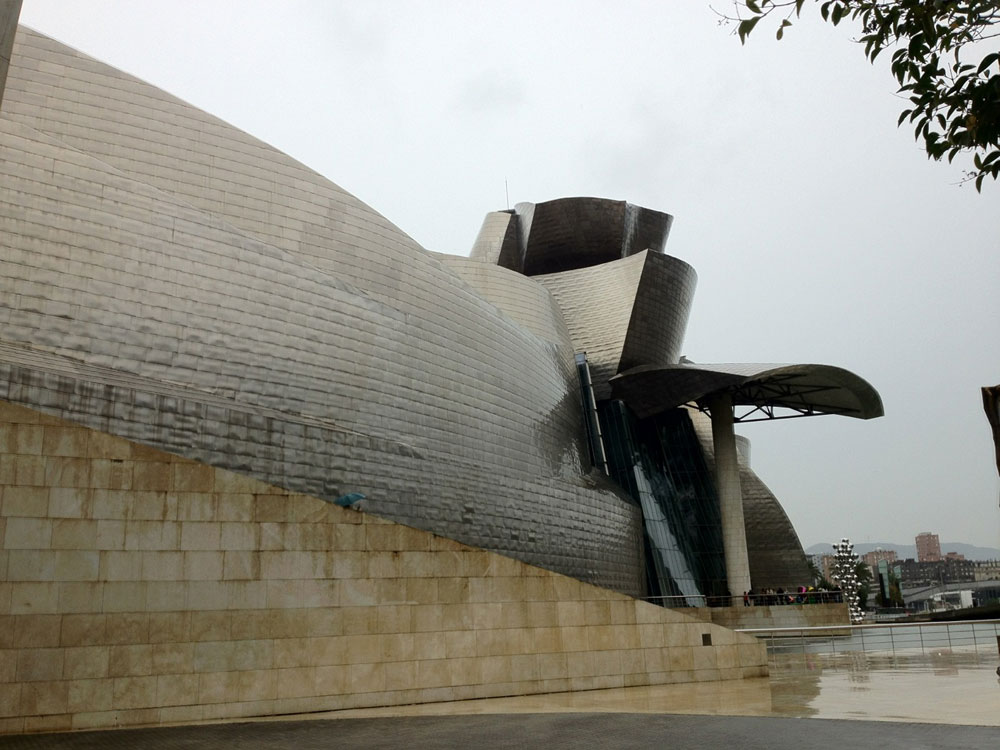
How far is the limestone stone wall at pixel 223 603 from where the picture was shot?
30.5ft

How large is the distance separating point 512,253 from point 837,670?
1196 inches

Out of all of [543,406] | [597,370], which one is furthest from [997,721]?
[597,370]

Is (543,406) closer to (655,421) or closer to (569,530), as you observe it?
(569,530)

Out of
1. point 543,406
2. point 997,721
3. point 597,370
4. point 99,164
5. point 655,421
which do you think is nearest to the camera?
point 997,721

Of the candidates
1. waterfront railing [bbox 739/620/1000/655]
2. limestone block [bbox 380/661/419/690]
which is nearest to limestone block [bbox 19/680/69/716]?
limestone block [bbox 380/661/419/690]

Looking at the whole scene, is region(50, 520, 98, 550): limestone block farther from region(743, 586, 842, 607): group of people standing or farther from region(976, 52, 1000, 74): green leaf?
region(743, 586, 842, 607): group of people standing

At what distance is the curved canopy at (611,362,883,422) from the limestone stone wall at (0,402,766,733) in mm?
22926

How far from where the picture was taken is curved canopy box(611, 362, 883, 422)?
33500mm

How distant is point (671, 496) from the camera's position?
36594mm

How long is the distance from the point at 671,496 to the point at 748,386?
5447mm

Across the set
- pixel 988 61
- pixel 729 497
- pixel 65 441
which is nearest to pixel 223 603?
pixel 65 441

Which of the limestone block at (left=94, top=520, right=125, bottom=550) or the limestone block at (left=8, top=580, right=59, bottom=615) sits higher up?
the limestone block at (left=94, top=520, right=125, bottom=550)

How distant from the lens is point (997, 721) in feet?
24.2

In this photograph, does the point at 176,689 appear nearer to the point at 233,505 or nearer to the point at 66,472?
the point at 233,505
